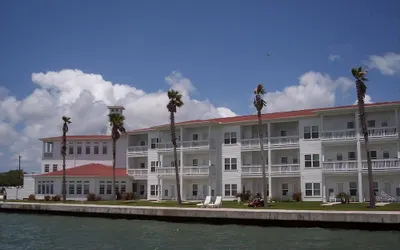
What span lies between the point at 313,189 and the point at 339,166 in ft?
12.5

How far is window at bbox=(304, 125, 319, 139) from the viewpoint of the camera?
51.2 metres

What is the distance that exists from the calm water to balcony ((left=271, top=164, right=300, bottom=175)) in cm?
1632

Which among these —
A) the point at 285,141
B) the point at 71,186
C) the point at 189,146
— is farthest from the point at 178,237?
the point at 71,186

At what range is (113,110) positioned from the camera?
246ft

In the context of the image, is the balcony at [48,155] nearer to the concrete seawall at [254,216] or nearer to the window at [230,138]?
the concrete seawall at [254,216]

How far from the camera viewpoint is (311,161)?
167ft

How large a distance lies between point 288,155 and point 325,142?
529cm

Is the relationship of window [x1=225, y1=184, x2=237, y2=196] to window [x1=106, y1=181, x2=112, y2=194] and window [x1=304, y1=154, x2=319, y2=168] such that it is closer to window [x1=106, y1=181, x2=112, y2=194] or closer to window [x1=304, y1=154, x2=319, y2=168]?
window [x1=304, y1=154, x2=319, y2=168]

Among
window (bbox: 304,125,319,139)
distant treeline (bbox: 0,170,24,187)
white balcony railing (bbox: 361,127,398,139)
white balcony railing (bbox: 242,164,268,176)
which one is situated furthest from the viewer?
distant treeline (bbox: 0,170,24,187)

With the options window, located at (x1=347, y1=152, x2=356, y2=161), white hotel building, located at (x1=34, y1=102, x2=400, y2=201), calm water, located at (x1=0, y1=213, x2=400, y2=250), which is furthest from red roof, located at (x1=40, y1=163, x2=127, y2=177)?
window, located at (x1=347, y1=152, x2=356, y2=161)

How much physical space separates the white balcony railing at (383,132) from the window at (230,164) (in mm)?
15195

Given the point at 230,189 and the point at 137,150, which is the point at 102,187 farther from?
the point at 230,189

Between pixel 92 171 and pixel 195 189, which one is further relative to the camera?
pixel 92 171

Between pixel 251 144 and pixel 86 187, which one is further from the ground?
pixel 251 144
